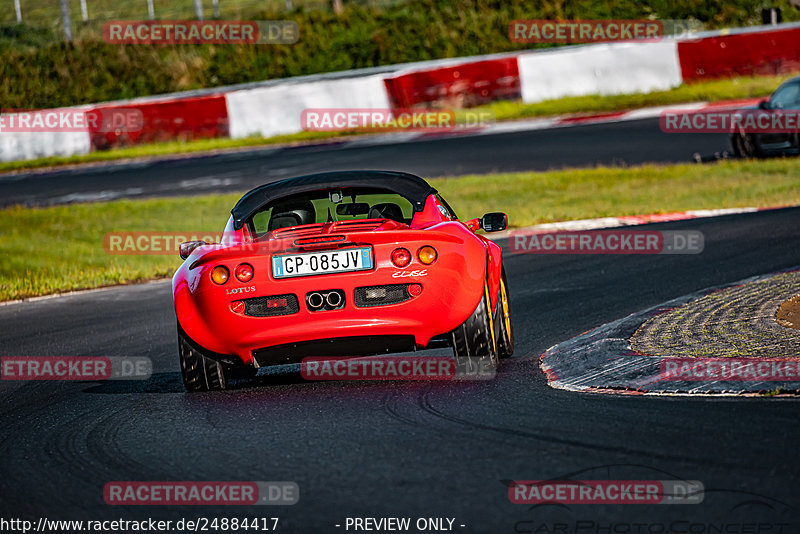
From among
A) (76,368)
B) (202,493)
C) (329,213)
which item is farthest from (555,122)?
(202,493)

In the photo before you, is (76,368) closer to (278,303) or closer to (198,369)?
(198,369)

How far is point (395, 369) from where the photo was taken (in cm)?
701

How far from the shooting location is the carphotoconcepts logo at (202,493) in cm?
438

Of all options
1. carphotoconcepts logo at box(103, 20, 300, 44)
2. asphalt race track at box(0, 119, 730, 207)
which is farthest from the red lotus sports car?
carphotoconcepts logo at box(103, 20, 300, 44)

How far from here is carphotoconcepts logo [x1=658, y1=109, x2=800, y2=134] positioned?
18.2 metres

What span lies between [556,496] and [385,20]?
34037mm

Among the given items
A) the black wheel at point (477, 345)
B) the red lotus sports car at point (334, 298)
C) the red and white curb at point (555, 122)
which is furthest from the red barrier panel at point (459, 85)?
the black wheel at point (477, 345)

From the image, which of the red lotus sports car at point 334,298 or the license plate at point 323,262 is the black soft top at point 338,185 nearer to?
the red lotus sports car at point 334,298

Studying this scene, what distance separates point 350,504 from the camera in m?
4.19

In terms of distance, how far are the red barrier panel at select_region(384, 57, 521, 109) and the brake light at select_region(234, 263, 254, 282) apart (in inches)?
829

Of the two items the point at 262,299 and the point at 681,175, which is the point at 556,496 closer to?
the point at 262,299

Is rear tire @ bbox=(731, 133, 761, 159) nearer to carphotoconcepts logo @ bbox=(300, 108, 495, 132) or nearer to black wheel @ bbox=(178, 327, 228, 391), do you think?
carphotoconcepts logo @ bbox=(300, 108, 495, 132)

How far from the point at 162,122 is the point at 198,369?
22850 mm

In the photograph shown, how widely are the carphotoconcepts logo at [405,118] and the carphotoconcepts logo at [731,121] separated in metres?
4.52
